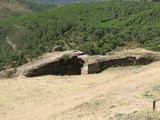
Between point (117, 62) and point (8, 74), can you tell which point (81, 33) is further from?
point (8, 74)

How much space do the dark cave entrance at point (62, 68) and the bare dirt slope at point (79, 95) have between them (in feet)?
3.21

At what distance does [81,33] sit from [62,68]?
50.8 m

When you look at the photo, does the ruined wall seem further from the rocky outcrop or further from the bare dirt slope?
the bare dirt slope

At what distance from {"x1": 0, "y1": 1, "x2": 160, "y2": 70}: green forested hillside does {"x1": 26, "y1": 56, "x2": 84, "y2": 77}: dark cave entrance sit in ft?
116

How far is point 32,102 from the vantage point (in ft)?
58.2

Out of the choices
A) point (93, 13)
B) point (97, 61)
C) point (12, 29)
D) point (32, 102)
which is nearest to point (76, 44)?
point (12, 29)

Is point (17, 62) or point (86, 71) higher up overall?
point (86, 71)

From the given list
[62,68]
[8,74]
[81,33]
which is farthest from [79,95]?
[81,33]

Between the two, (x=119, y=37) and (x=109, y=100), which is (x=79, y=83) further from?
(x=119, y=37)

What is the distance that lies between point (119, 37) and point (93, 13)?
26.4 metres

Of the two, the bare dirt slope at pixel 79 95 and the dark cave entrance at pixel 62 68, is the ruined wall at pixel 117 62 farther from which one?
the bare dirt slope at pixel 79 95

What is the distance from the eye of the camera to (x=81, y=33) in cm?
7419

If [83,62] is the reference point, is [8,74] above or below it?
below

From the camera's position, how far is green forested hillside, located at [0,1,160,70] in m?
67.2
